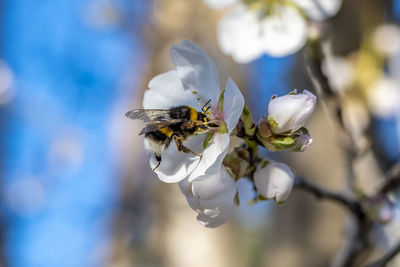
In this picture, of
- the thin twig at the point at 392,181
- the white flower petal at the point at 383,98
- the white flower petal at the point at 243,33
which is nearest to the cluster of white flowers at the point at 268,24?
the white flower petal at the point at 243,33

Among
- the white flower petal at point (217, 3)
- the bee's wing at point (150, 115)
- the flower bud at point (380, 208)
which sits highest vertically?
the white flower petal at point (217, 3)

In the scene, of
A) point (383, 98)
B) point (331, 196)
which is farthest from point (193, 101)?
point (383, 98)

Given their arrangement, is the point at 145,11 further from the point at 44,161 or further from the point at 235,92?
the point at 235,92

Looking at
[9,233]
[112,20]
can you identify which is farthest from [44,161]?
[112,20]

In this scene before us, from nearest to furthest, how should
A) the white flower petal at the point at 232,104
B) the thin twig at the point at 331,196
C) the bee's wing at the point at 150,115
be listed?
the white flower petal at the point at 232,104 < the bee's wing at the point at 150,115 < the thin twig at the point at 331,196

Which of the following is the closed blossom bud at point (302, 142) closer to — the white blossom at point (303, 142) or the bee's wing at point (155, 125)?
the white blossom at point (303, 142)

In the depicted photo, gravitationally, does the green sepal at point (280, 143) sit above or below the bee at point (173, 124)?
below

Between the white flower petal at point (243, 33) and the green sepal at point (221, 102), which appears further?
the white flower petal at point (243, 33)
